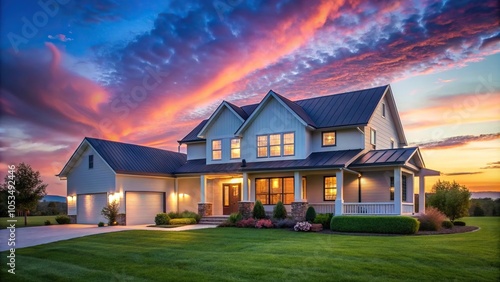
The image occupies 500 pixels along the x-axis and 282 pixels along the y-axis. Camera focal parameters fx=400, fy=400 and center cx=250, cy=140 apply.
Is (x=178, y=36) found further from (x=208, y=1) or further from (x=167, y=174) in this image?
(x=167, y=174)

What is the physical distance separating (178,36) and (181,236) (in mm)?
9539

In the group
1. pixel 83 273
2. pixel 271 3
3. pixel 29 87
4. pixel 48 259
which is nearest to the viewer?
pixel 83 273

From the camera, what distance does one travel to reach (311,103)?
92.1ft

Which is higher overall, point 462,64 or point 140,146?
point 462,64

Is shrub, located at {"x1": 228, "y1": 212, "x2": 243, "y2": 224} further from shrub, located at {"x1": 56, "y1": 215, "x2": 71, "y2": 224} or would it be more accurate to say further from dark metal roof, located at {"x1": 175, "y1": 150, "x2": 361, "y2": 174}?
shrub, located at {"x1": 56, "y1": 215, "x2": 71, "y2": 224}

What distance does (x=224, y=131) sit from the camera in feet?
95.0

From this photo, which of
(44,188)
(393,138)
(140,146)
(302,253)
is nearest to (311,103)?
(393,138)

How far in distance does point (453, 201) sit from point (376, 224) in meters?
9.46

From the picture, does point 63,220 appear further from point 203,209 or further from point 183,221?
point 203,209

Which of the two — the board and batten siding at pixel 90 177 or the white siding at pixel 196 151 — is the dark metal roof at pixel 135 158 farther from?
the white siding at pixel 196 151

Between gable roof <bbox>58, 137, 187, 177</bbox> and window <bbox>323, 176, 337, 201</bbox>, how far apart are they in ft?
38.8

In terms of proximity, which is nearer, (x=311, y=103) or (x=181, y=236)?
(x=181, y=236)

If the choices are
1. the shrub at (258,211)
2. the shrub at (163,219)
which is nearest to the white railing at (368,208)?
the shrub at (258,211)

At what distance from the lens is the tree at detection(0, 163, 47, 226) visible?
1182 inches
